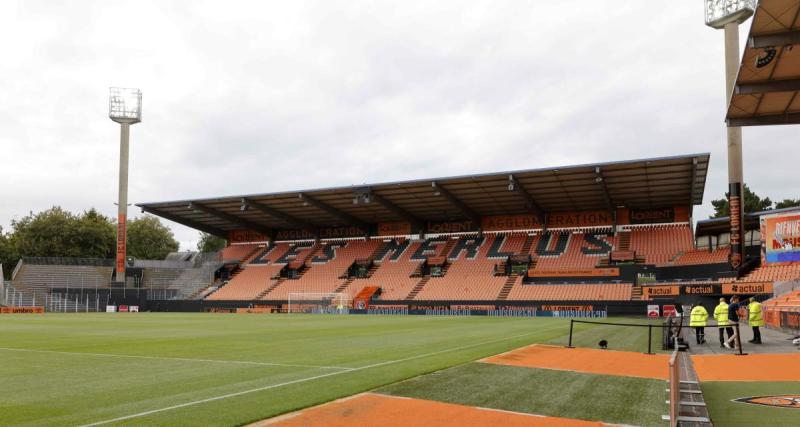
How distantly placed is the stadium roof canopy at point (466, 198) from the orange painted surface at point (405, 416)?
4217 cm

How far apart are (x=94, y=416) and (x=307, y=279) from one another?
188 ft

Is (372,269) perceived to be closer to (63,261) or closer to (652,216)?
(652,216)

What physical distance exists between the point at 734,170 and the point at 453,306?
25.1 metres

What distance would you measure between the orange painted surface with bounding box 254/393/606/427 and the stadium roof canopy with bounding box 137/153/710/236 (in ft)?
138

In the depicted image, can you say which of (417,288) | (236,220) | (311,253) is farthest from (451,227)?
(236,220)

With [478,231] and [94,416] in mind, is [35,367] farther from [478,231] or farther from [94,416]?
[478,231]

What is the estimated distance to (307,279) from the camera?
6444 cm

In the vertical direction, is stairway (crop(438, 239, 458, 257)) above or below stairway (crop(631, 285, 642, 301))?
above

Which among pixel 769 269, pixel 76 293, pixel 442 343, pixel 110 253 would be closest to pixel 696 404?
pixel 442 343

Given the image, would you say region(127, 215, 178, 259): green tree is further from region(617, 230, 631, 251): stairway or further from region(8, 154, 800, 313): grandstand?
region(617, 230, 631, 251): stairway

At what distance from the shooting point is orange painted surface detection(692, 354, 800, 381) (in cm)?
1199

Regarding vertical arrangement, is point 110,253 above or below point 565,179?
below

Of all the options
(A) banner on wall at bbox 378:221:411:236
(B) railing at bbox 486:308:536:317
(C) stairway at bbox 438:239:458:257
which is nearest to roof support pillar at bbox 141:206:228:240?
(A) banner on wall at bbox 378:221:411:236

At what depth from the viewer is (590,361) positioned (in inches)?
558
